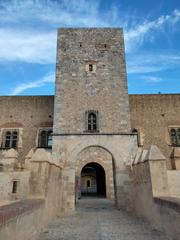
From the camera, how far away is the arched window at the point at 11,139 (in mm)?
15695

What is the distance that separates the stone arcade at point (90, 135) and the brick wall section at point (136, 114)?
8 centimetres

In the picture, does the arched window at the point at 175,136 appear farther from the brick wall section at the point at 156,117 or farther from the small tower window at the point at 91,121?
the small tower window at the point at 91,121

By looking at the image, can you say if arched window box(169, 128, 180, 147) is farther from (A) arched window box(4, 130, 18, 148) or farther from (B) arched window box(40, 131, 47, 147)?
(A) arched window box(4, 130, 18, 148)

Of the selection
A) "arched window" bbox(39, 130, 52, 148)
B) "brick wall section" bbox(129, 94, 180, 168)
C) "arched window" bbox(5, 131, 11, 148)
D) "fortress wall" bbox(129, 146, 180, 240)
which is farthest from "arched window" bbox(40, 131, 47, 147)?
"fortress wall" bbox(129, 146, 180, 240)

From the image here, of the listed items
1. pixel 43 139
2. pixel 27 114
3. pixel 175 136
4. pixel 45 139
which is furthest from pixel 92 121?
pixel 175 136

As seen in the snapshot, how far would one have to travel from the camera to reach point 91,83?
1230 cm

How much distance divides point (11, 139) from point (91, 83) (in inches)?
326

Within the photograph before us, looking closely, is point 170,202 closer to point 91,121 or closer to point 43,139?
point 91,121

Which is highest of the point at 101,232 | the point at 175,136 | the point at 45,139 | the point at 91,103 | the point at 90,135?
the point at 91,103

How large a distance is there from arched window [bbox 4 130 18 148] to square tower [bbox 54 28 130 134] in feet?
20.5

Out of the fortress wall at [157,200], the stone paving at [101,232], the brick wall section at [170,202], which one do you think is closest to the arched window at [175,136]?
the fortress wall at [157,200]

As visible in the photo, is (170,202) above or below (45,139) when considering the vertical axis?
below

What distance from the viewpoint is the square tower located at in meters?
11.4

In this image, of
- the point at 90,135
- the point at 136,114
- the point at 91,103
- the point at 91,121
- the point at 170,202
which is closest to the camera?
the point at 170,202
